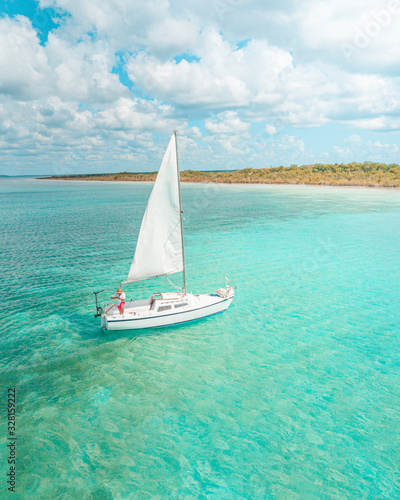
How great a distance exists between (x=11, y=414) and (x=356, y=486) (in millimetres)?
14024

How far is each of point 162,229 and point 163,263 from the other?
2.53 metres

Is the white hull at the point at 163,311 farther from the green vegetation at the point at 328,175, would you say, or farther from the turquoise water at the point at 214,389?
the green vegetation at the point at 328,175

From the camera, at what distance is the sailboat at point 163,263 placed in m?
20.0

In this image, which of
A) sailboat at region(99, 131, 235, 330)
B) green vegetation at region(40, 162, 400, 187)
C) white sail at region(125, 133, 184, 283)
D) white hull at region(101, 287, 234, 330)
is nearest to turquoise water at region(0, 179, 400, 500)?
white hull at region(101, 287, 234, 330)

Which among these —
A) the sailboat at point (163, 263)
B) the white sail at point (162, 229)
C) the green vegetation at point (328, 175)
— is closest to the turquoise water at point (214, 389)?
the sailboat at point (163, 263)

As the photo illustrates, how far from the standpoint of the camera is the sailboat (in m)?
20.0

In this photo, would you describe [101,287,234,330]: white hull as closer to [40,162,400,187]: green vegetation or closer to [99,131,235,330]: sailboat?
[99,131,235,330]: sailboat

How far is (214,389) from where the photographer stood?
15.1 metres

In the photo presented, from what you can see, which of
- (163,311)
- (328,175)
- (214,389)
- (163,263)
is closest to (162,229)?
(163,263)

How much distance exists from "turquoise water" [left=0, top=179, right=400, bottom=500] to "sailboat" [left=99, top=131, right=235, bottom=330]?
1081 mm

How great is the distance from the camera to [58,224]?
185 ft

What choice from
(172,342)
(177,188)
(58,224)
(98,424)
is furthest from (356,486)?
(58,224)

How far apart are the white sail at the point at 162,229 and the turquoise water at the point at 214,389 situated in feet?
14.7

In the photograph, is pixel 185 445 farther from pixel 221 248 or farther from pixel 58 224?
pixel 58 224
